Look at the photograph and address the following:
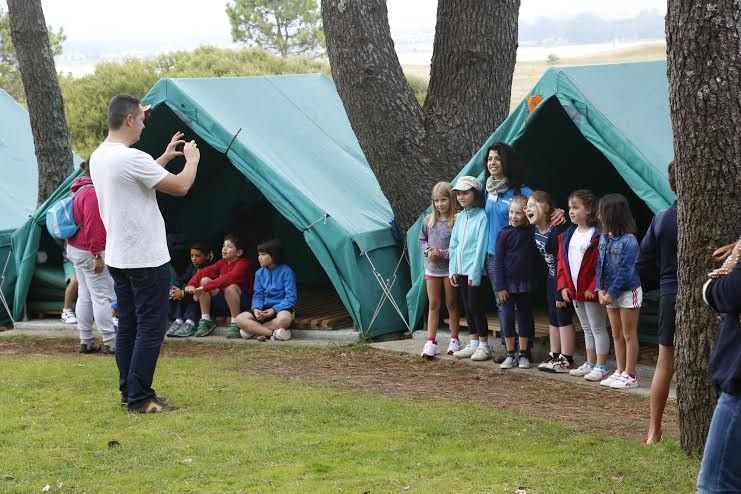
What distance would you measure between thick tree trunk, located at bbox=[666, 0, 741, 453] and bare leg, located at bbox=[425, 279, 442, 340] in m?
3.88

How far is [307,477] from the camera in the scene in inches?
205

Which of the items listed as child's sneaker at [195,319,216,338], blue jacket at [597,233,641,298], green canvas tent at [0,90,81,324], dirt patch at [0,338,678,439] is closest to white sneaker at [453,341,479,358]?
dirt patch at [0,338,678,439]

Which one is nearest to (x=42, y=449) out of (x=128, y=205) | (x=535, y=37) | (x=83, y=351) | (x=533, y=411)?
(x=128, y=205)

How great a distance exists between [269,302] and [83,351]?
5.35 feet

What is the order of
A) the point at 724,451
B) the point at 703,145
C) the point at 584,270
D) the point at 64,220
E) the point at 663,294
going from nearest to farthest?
the point at 724,451
the point at 703,145
the point at 663,294
the point at 584,270
the point at 64,220

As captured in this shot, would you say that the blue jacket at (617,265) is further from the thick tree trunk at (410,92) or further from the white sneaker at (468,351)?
the thick tree trunk at (410,92)

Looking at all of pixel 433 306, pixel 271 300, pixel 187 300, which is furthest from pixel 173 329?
pixel 433 306

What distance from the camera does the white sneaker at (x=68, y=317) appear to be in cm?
1071

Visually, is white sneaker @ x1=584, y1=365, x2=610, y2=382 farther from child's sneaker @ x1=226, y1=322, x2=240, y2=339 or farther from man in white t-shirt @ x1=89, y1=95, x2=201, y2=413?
child's sneaker @ x1=226, y1=322, x2=240, y2=339

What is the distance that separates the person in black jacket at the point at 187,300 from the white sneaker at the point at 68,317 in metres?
0.95

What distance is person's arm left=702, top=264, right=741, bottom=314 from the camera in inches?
134

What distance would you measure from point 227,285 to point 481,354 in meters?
2.67

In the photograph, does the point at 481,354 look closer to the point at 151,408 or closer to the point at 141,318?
the point at 151,408

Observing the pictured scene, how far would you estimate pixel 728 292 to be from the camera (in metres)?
3.42
